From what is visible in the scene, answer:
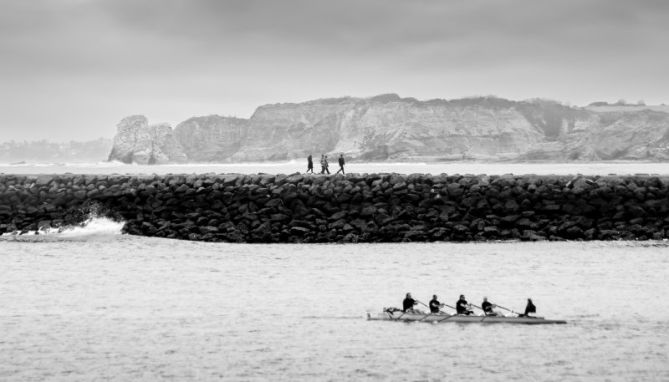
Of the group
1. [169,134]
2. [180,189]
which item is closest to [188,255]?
[180,189]

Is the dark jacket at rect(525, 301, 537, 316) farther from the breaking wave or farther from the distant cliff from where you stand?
the distant cliff

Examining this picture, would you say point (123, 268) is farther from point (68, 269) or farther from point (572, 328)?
point (572, 328)

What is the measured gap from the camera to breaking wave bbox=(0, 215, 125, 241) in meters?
24.7

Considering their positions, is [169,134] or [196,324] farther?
[169,134]

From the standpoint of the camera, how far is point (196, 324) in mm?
13070

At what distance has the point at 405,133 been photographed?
141m

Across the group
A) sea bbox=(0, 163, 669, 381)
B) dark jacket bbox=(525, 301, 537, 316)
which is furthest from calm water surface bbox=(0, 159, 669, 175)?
dark jacket bbox=(525, 301, 537, 316)

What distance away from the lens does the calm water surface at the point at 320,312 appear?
10.6 metres

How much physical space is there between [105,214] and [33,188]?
318 centimetres

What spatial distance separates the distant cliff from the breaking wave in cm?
9370

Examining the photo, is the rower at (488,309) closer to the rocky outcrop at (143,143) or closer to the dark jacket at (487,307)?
the dark jacket at (487,307)

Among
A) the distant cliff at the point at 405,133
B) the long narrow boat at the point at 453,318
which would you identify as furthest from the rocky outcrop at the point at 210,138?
the long narrow boat at the point at 453,318

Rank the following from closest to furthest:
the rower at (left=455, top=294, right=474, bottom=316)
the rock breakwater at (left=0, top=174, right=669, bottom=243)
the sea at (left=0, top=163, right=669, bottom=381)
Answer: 1. the sea at (left=0, top=163, right=669, bottom=381)
2. the rower at (left=455, top=294, right=474, bottom=316)
3. the rock breakwater at (left=0, top=174, right=669, bottom=243)

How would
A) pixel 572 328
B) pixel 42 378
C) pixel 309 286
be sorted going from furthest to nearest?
pixel 309 286
pixel 572 328
pixel 42 378
